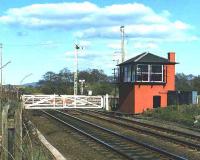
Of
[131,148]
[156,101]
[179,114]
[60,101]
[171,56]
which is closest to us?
[131,148]

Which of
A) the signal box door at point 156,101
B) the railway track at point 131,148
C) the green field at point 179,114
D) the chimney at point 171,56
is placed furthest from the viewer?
the chimney at point 171,56

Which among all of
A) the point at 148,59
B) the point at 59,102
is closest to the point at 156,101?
the point at 148,59

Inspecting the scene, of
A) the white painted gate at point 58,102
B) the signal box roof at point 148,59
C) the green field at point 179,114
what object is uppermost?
the signal box roof at point 148,59

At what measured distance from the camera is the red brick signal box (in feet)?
145

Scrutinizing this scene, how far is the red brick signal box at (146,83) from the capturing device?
44.1 m

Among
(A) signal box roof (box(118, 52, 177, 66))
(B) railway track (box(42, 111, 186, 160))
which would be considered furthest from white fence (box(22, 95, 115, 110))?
(B) railway track (box(42, 111, 186, 160))

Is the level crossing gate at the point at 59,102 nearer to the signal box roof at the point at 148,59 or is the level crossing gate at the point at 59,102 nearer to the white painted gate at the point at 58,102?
the white painted gate at the point at 58,102

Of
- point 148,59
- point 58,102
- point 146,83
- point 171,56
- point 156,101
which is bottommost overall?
point 58,102

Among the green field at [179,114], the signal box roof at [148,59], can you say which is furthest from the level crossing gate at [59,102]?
the green field at [179,114]

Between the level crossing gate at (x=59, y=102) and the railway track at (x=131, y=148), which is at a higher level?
the level crossing gate at (x=59, y=102)

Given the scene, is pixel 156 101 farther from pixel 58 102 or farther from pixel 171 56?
pixel 58 102

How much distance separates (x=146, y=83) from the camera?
146 feet

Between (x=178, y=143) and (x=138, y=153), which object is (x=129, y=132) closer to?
(x=178, y=143)

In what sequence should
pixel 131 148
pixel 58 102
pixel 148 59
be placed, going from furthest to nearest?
pixel 58 102 < pixel 148 59 < pixel 131 148
